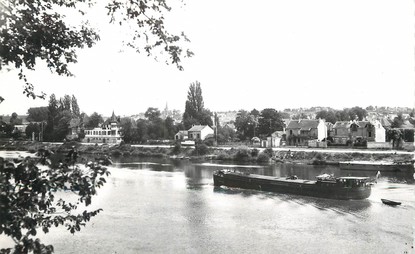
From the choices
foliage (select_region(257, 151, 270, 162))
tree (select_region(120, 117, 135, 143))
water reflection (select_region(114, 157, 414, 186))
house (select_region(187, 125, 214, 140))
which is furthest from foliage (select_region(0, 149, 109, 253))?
tree (select_region(120, 117, 135, 143))

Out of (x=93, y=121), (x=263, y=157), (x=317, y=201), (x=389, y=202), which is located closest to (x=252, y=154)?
(x=263, y=157)

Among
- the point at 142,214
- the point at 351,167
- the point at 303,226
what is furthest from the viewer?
the point at 351,167

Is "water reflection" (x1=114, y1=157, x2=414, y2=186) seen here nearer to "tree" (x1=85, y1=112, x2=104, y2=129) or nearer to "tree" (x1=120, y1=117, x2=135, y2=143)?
"tree" (x1=120, y1=117, x2=135, y2=143)

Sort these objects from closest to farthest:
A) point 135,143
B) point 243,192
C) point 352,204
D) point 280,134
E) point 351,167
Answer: point 352,204, point 243,192, point 351,167, point 280,134, point 135,143

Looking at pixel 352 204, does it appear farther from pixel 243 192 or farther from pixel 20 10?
pixel 20 10

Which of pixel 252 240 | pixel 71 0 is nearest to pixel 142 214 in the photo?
pixel 252 240

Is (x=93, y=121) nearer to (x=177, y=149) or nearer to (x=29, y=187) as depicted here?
(x=177, y=149)
